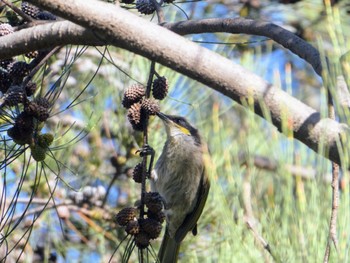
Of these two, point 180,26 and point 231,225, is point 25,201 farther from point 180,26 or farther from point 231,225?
point 231,225

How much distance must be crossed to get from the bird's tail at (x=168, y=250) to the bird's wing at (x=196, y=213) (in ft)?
0.12

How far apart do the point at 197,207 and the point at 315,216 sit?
7.10ft

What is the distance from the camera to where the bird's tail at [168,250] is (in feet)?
12.7

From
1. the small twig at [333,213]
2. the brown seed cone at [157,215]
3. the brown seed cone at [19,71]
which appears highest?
the brown seed cone at [19,71]

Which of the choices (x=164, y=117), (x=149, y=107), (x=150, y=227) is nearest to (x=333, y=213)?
(x=150, y=227)

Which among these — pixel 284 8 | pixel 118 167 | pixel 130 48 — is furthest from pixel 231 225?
pixel 284 8

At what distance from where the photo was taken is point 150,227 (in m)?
2.45

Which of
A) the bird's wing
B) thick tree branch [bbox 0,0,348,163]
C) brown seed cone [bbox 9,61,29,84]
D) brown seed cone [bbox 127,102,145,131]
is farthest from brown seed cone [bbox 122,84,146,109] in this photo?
the bird's wing

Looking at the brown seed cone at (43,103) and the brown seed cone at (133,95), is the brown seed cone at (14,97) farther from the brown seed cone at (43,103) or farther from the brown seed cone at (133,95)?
the brown seed cone at (133,95)

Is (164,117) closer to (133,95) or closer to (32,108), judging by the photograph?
(133,95)

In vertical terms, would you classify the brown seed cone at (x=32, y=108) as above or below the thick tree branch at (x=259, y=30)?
below

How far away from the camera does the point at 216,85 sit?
73.1 inches

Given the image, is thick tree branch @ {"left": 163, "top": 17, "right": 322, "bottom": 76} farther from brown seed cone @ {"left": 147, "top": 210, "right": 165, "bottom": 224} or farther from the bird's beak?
the bird's beak

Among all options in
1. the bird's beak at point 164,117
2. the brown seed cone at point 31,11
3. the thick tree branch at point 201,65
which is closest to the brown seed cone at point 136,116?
the brown seed cone at point 31,11
